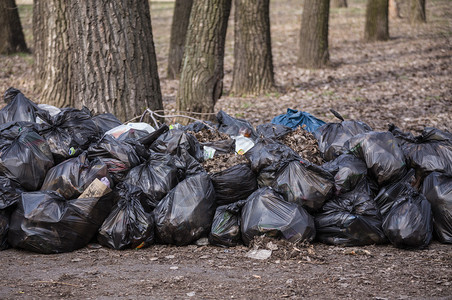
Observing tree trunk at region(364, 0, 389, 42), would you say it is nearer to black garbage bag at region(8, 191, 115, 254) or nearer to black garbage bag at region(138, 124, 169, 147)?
black garbage bag at region(138, 124, 169, 147)

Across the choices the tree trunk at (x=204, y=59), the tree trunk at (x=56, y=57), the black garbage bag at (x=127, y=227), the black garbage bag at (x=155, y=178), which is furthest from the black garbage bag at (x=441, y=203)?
the tree trunk at (x=56, y=57)

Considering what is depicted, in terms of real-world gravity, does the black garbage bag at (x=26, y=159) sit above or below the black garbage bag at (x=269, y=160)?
above

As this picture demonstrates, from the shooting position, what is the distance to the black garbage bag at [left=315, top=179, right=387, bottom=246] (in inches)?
152

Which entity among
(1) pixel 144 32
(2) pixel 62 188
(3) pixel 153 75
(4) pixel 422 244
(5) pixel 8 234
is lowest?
(4) pixel 422 244

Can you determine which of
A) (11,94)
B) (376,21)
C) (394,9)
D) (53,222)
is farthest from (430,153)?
(394,9)

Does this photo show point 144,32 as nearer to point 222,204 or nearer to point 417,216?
point 222,204

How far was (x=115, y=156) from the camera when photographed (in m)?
4.20

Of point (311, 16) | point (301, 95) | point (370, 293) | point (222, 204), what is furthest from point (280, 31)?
point (370, 293)

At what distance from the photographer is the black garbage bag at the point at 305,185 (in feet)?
12.9

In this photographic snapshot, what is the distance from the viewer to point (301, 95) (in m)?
9.52

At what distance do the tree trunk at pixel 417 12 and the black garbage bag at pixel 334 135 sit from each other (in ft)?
51.4

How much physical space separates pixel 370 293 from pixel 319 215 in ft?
3.52

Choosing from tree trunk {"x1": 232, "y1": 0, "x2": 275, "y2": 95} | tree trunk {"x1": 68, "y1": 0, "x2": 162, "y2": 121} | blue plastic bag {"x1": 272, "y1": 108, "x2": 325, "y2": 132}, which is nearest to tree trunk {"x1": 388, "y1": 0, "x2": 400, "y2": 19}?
tree trunk {"x1": 232, "y1": 0, "x2": 275, "y2": 95}

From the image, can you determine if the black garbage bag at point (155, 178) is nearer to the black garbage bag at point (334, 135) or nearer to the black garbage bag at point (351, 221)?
the black garbage bag at point (351, 221)
